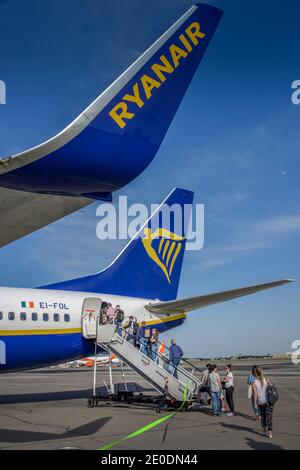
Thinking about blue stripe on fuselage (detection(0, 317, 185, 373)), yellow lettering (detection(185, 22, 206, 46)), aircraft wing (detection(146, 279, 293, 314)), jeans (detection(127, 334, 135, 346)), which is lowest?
→ blue stripe on fuselage (detection(0, 317, 185, 373))

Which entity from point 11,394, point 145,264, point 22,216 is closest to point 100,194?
point 22,216

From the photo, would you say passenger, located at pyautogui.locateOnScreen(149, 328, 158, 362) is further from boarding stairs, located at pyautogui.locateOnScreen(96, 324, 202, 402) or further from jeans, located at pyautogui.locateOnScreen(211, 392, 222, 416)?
jeans, located at pyautogui.locateOnScreen(211, 392, 222, 416)

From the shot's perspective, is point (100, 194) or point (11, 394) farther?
point (11, 394)

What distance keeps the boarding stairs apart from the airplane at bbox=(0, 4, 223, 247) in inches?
447

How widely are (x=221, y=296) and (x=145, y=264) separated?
19.1 feet

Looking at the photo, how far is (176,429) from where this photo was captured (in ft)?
38.9

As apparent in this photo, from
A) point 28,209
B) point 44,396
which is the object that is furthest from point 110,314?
point 28,209

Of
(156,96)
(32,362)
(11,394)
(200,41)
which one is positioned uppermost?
(200,41)

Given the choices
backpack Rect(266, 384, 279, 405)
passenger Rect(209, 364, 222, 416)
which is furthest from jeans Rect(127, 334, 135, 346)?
backpack Rect(266, 384, 279, 405)

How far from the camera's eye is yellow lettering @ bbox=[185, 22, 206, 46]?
601cm

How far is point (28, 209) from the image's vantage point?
5.61 metres

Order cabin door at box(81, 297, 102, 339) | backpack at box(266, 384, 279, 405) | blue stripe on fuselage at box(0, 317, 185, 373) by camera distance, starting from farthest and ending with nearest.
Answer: cabin door at box(81, 297, 102, 339) < blue stripe on fuselage at box(0, 317, 185, 373) < backpack at box(266, 384, 279, 405)

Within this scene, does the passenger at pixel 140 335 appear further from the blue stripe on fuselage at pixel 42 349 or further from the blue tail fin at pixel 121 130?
the blue tail fin at pixel 121 130
